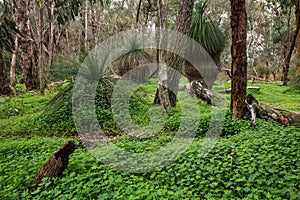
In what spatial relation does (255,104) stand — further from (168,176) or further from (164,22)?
(168,176)

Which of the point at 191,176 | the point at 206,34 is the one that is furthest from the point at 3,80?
the point at 191,176

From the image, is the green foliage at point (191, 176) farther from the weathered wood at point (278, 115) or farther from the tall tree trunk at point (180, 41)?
the tall tree trunk at point (180, 41)

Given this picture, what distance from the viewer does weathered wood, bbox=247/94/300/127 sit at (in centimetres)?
514

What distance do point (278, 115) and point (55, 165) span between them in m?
4.19

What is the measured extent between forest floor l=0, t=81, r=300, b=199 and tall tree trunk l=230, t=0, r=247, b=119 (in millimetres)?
999

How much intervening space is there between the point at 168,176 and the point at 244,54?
3.13 m

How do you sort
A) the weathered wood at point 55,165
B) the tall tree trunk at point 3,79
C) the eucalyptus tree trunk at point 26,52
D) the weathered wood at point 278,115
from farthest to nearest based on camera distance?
1. the eucalyptus tree trunk at point 26,52
2. the tall tree trunk at point 3,79
3. the weathered wood at point 278,115
4. the weathered wood at point 55,165

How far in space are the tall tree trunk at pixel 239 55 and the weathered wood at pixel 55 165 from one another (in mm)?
3421

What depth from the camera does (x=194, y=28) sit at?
31.6 feet

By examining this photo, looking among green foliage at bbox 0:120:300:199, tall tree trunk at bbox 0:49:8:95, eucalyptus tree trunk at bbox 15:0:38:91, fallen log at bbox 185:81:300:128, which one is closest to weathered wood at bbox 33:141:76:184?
green foliage at bbox 0:120:300:199

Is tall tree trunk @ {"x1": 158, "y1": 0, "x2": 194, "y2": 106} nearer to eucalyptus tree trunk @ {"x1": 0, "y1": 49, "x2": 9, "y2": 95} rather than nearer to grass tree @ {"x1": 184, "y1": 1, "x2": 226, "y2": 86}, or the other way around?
grass tree @ {"x1": 184, "y1": 1, "x2": 226, "y2": 86}

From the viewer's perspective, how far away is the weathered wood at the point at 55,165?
3.24m

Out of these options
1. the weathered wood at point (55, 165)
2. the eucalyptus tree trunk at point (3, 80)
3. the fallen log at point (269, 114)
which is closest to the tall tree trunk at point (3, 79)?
the eucalyptus tree trunk at point (3, 80)

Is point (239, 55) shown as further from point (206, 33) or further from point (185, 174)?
point (206, 33)
